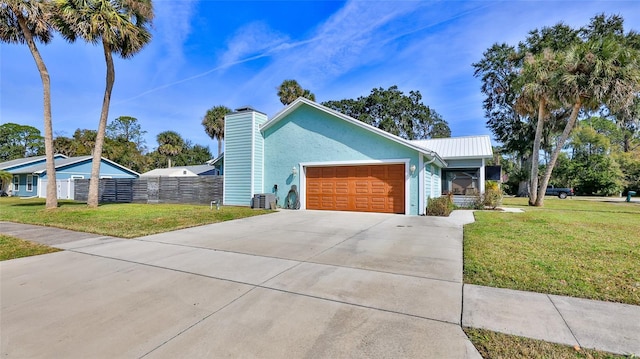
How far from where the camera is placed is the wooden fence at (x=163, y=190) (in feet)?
53.7

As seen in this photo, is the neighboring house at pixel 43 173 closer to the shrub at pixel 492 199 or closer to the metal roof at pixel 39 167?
the metal roof at pixel 39 167

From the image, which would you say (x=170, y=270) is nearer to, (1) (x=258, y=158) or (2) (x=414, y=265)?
(2) (x=414, y=265)

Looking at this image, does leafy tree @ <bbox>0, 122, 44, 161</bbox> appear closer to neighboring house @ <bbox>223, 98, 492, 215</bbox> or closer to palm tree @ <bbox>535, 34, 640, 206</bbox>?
neighboring house @ <bbox>223, 98, 492, 215</bbox>

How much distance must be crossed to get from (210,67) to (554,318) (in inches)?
765

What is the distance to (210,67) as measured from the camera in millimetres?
17859

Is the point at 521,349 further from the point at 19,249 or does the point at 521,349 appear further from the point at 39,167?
the point at 39,167

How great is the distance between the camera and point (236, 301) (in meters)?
3.46

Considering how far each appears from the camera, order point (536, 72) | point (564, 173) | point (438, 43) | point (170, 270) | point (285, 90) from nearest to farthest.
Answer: point (170, 270), point (438, 43), point (536, 72), point (285, 90), point (564, 173)

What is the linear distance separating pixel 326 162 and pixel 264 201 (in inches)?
142

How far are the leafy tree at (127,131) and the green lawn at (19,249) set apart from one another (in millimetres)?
50404

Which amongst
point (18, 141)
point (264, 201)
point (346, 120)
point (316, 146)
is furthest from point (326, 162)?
point (18, 141)

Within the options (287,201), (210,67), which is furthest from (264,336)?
(210,67)

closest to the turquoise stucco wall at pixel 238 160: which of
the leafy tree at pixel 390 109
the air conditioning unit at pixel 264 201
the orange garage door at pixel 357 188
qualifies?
the air conditioning unit at pixel 264 201

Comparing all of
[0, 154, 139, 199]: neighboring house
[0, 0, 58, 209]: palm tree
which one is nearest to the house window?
[0, 154, 139, 199]: neighboring house
